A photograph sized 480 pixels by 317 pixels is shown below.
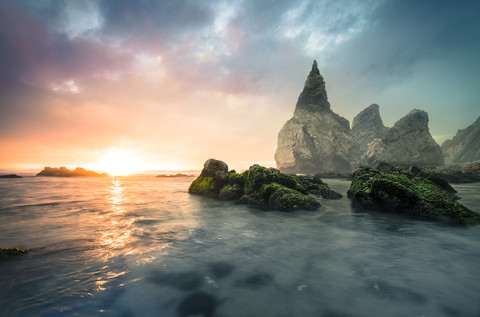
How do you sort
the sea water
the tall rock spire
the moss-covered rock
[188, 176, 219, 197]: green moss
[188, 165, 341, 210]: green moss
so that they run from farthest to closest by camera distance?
the tall rock spire
[188, 176, 219, 197]: green moss
[188, 165, 341, 210]: green moss
the moss-covered rock
the sea water

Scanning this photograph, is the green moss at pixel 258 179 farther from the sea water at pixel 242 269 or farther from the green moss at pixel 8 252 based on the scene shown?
the green moss at pixel 8 252

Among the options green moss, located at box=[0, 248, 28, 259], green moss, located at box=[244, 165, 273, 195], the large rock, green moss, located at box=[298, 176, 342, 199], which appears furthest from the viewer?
the large rock

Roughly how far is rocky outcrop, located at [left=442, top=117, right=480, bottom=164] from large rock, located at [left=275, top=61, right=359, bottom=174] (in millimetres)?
81336

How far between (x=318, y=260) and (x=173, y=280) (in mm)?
3539

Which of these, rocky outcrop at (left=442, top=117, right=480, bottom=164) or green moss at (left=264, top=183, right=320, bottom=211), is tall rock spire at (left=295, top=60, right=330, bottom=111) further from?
green moss at (left=264, top=183, right=320, bottom=211)

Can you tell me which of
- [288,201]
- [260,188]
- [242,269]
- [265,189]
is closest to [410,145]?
[260,188]

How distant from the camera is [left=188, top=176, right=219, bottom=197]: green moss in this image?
→ 16906 millimetres

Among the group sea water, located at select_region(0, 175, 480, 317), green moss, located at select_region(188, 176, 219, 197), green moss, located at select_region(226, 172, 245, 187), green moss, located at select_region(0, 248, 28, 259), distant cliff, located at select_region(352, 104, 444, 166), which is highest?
distant cliff, located at select_region(352, 104, 444, 166)

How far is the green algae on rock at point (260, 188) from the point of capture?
1117cm

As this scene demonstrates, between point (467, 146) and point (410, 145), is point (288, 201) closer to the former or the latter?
point (410, 145)

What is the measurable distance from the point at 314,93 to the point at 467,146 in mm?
108125

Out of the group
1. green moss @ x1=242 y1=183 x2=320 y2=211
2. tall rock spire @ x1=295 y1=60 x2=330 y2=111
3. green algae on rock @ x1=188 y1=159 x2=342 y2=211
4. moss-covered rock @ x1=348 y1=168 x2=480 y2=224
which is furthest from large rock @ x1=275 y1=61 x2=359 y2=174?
moss-covered rock @ x1=348 y1=168 x2=480 y2=224

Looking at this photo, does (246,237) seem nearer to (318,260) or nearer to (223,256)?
(223,256)

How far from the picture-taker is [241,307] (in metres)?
3.20
